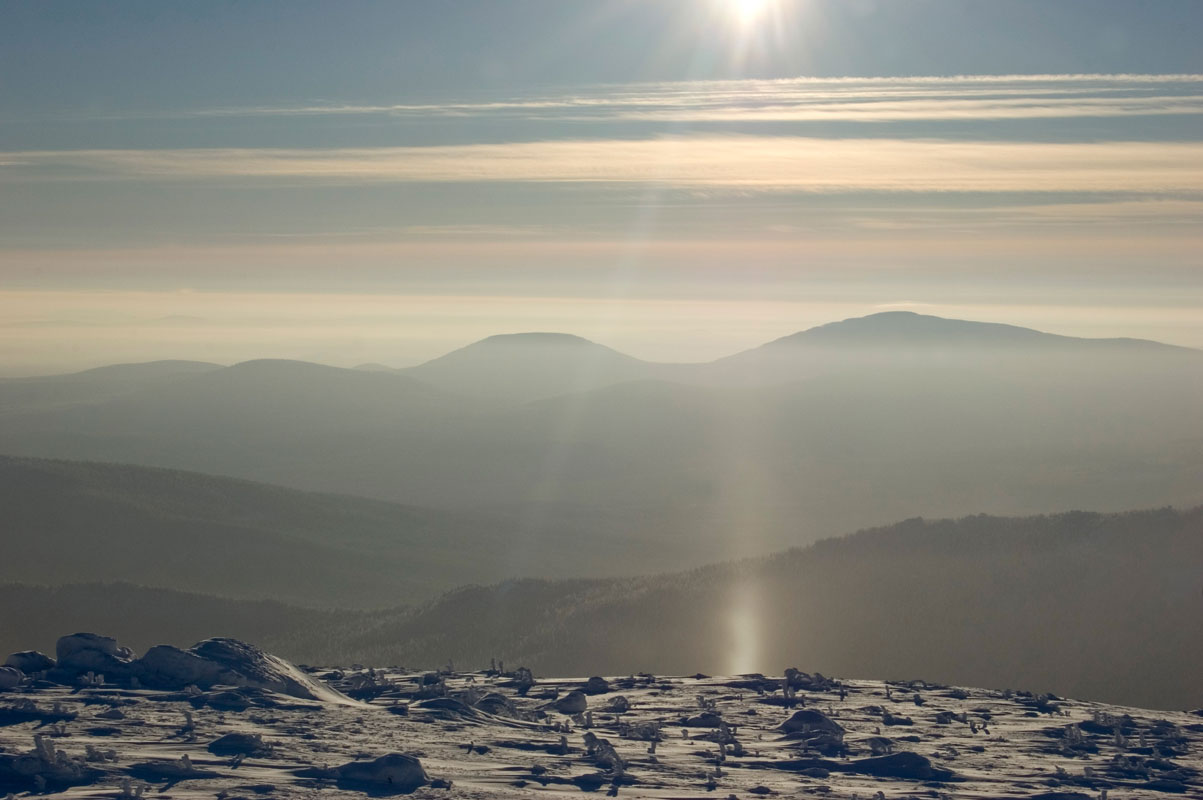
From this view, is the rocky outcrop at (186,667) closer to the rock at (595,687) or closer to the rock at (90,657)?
the rock at (90,657)

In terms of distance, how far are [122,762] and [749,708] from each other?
1709 centimetres

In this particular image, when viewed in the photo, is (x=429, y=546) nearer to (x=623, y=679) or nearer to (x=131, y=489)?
(x=131, y=489)

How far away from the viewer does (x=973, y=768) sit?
2912cm

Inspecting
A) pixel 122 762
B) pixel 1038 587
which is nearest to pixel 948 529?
pixel 1038 587

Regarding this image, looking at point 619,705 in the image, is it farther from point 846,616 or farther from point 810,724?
point 846,616

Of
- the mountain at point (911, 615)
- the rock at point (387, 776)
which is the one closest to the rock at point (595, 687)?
the rock at point (387, 776)

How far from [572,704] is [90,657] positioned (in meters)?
12.3

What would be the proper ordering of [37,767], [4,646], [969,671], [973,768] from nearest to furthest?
[37,767] < [973,768] < [969,671] < [4,646]

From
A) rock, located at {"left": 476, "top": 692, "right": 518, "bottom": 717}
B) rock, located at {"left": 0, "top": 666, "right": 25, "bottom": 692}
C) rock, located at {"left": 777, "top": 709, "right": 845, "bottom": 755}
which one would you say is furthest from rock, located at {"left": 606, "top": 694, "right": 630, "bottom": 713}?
rock, located at {"left": 0, "top": 666, "right": 25, "bottom": 692}

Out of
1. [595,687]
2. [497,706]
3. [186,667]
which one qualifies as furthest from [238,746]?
A: [595,687]

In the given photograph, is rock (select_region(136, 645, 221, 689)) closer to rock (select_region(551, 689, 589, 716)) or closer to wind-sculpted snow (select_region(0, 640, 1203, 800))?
wind-sculpted snow (select_region(0, 640, 1203, 800))

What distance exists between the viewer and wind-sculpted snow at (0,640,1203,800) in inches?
974

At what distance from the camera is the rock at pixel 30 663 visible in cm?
3290

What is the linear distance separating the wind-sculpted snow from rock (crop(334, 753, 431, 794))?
0.10 ft
